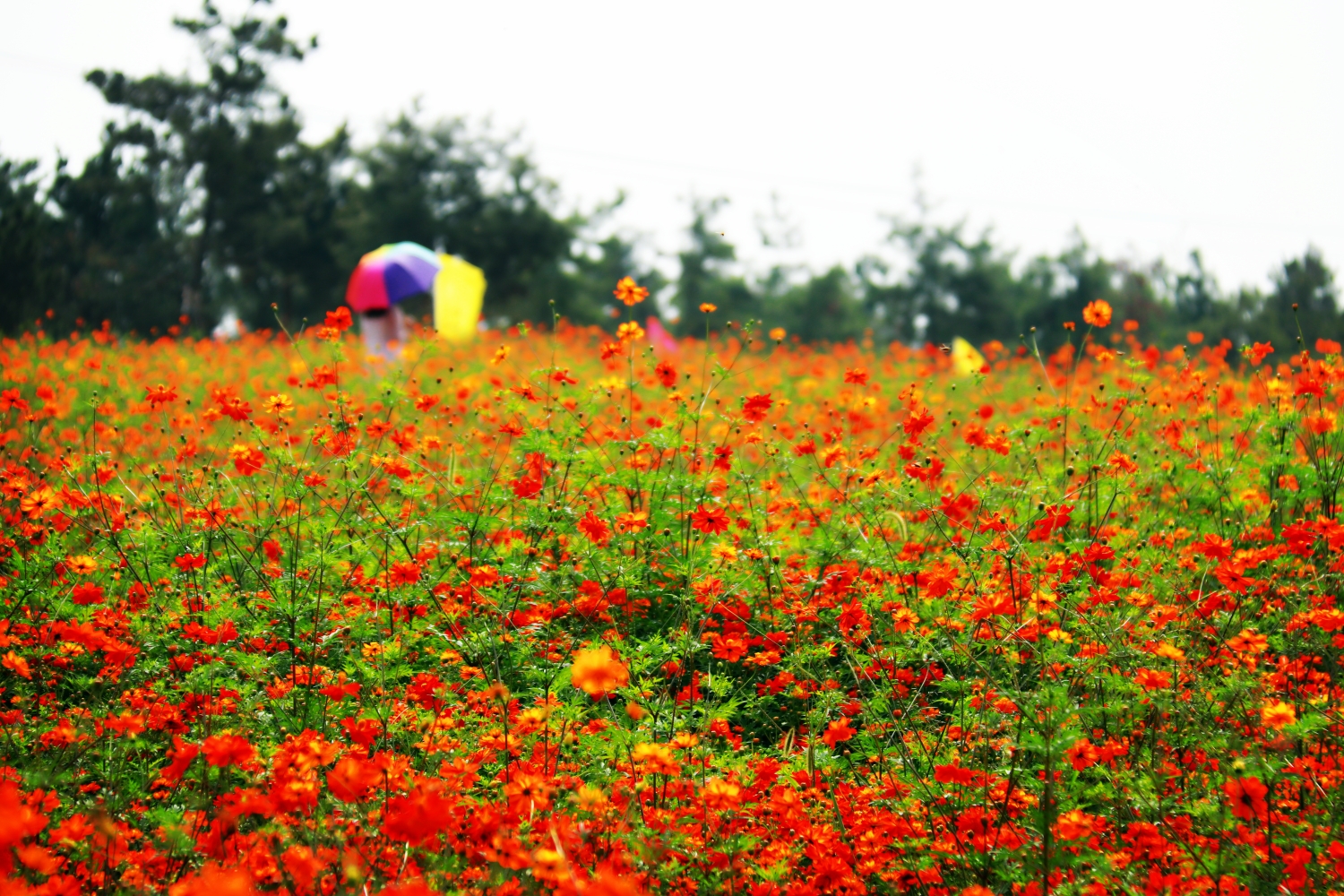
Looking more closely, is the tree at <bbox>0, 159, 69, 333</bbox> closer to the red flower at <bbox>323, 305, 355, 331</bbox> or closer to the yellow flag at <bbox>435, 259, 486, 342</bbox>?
the yellow flag at <bbox>435, 259, 486, 342</bbox>

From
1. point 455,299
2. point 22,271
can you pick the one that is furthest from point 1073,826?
point 22,271

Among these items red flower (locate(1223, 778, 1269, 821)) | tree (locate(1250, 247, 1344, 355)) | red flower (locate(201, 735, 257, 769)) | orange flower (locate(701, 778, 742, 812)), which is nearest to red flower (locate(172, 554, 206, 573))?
red flower (locate(201, 735, 257, 769))

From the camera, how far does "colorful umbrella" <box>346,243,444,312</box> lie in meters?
11.1

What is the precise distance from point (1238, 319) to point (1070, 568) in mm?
18395

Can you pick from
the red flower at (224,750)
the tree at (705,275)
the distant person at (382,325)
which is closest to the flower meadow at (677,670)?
the red flower at (224,750)

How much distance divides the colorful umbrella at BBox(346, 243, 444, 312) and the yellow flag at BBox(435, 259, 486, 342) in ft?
1.14

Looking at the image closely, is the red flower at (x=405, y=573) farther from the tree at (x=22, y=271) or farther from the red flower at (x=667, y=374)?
the tree at (x=22, y=271)

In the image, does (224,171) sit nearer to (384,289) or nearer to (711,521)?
(384,289)

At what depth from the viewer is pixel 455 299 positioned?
1233cm

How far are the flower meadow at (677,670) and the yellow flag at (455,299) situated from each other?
832cm

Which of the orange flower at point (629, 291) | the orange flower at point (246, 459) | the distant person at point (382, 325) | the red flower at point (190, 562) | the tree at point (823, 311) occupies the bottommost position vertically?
the red flower at point (190, 562)

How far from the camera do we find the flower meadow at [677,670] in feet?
6.16

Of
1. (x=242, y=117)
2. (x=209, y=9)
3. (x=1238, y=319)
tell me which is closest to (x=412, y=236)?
(x=242, y=117)

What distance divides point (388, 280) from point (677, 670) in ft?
31.2
